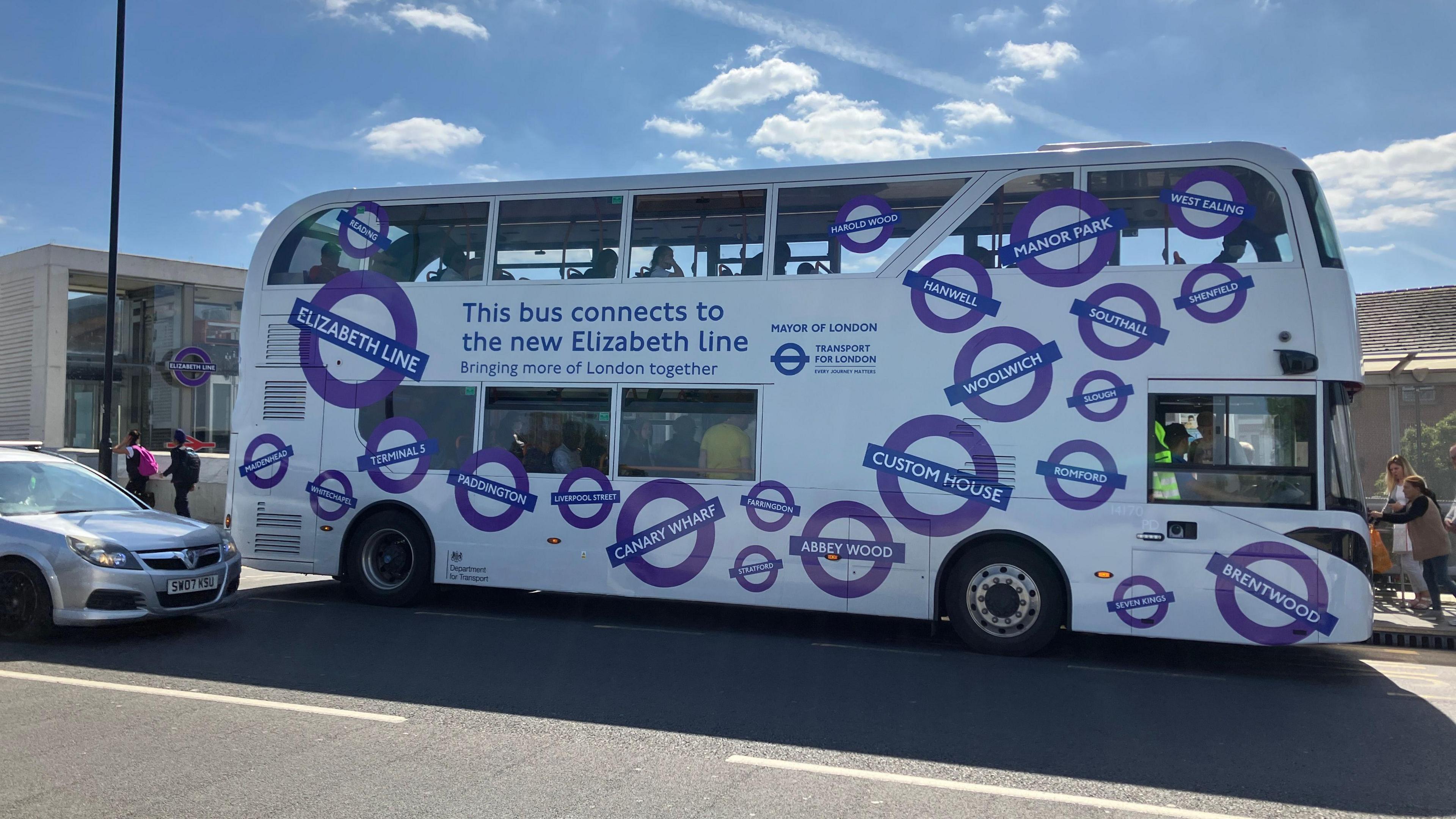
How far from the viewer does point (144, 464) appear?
52.6 ft

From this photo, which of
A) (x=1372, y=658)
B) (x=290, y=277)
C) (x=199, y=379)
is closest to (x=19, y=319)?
(x=199, y=379)

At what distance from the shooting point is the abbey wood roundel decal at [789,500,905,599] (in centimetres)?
856

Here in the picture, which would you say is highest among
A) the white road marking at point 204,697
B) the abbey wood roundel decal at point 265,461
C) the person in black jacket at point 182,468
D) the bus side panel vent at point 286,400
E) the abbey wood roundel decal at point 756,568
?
the bus side panel vent at point 286,400

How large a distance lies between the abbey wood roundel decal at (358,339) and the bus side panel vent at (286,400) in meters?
0.15

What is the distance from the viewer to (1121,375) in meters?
8.07

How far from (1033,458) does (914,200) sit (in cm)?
251

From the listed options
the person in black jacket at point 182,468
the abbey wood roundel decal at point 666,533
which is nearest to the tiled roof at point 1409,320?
the abbey wood roundel decal at point 666,533

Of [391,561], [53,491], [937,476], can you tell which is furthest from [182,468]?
[937,476]

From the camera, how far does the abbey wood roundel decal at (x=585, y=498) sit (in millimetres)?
9445

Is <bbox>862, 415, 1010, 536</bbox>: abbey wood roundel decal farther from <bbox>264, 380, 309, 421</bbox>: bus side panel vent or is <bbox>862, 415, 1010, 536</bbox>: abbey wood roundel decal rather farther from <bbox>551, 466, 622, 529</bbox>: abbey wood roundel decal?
<bbox>264, 380, 309, 421</bbox>: bus side panel vent

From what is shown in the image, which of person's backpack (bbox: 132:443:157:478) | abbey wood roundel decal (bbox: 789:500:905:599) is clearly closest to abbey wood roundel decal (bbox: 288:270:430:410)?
abbey wood roundel decal (bbox: 789:500:905:599)

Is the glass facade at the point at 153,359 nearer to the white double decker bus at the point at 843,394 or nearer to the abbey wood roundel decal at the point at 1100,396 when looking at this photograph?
the white double decker bus at the point at 843,394

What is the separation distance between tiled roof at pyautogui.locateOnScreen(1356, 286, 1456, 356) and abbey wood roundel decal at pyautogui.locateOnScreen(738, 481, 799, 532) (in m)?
11.8

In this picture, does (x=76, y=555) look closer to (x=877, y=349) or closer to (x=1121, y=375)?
(x=877, y=349)
